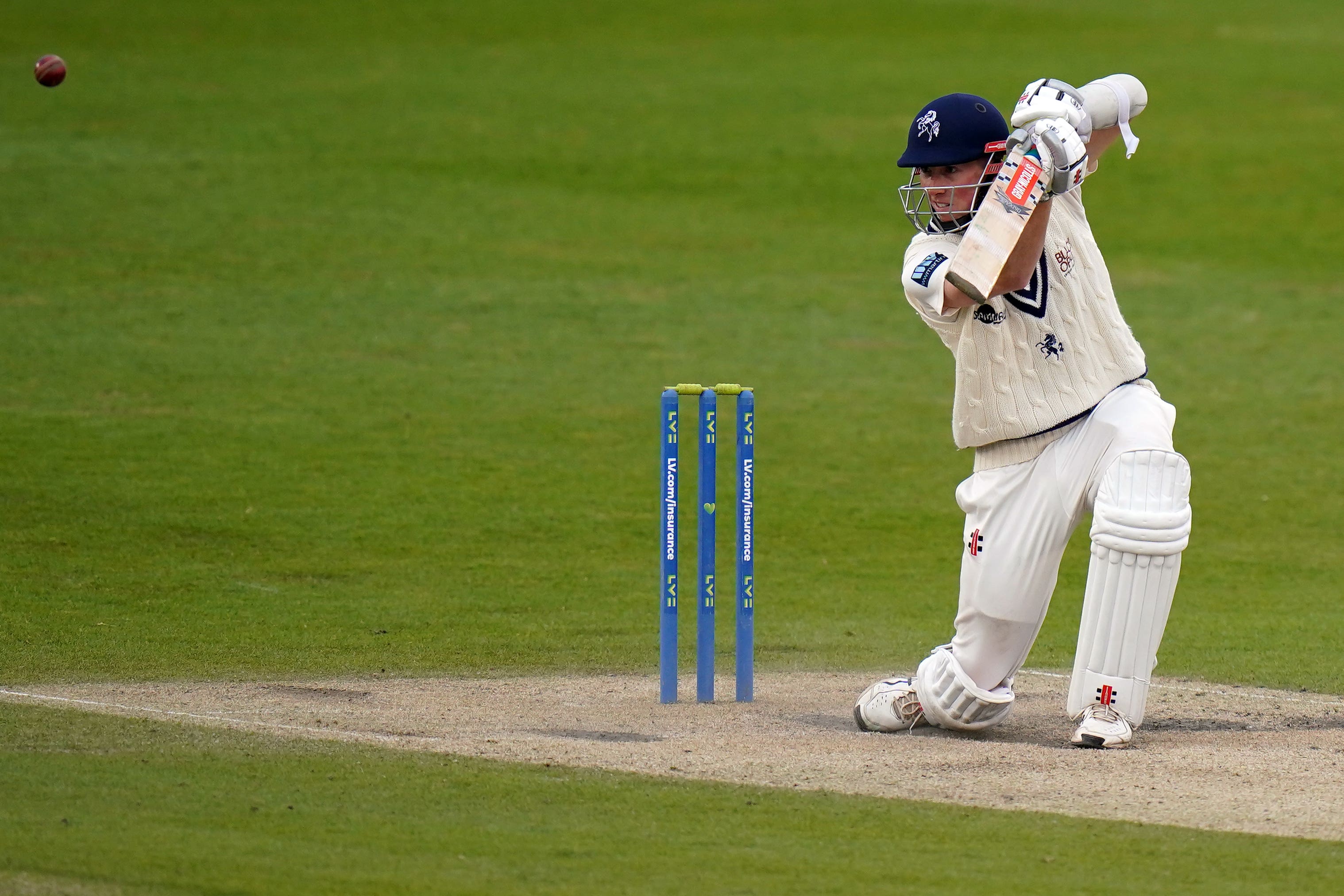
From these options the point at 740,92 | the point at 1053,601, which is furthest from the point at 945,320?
the point at 740,92

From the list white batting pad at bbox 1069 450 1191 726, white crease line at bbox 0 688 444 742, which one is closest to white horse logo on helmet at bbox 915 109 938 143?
white batting pad at bbox 1069 450 1191 726

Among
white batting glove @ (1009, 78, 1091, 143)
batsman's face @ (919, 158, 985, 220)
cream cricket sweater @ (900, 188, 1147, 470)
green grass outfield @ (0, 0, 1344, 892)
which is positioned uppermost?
white batting glove @ (1009, 78, 1091, 143)

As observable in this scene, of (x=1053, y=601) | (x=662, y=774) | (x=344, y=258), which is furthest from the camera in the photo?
(x=344, y=258)

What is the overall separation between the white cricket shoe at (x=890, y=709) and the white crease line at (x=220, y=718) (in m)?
1.44

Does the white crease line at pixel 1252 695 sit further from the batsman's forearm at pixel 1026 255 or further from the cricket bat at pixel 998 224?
the cricket bat at pixel 998 224

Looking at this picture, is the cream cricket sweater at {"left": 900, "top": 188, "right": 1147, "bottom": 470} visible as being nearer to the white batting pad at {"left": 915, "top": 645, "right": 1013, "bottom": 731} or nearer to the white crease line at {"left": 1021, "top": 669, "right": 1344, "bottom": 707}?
the white batting pad at {"left": 915, "top": 645, "right": 1013, "bottom": 731}

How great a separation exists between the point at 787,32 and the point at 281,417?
761 inches

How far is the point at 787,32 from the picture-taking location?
3047cm

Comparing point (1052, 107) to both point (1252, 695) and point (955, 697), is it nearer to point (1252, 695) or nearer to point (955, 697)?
point (955, 697)

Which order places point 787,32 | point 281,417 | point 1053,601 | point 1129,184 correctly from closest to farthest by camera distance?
point 1053,601 < point 281,417 < point 1129,184 < point 787,32

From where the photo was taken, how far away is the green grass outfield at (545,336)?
8086mm

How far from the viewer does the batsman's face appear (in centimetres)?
582

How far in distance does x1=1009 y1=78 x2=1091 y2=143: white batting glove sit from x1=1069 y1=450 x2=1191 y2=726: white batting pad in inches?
40.1

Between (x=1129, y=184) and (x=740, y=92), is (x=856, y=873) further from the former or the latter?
(x=740, y=92)
